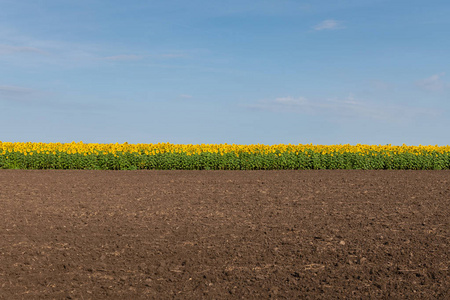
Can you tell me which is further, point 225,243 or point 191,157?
point 191,157

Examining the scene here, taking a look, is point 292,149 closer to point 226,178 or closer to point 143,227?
point 226,178

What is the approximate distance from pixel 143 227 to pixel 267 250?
237 centimetres

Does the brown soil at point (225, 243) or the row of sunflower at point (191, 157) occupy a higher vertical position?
the row of sunflower at point (191, 157)

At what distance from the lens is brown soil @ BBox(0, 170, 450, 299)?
5332 millimetres

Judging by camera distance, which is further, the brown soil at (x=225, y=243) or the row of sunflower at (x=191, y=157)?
the row of sunflower at (x=191, y=157)

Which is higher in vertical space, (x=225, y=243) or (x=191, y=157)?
(x=191, y=157)

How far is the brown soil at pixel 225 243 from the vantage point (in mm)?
5332

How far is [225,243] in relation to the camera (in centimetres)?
676

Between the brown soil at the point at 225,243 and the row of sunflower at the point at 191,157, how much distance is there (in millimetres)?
6886

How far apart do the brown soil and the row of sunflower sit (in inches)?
271

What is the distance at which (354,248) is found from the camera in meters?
6.55

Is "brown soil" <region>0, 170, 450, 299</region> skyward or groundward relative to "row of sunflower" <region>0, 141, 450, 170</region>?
groundward

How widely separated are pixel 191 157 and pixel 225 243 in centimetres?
1172

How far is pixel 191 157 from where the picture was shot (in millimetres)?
18359
